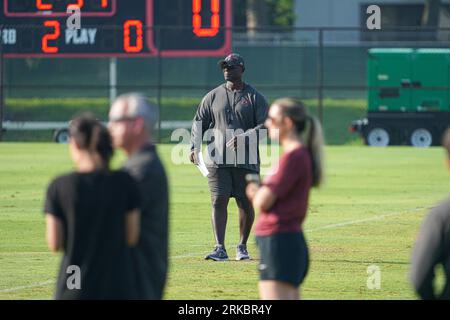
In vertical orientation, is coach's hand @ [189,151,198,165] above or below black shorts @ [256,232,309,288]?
above

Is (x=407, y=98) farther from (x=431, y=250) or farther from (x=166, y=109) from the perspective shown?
(x=431, y=250)

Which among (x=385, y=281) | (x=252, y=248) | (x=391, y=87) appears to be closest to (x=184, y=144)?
(x=391, y=87)

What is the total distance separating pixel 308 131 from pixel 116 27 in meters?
25.0

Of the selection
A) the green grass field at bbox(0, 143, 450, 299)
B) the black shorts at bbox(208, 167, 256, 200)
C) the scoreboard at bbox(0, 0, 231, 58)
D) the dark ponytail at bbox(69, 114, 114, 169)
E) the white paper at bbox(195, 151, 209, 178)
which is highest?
the scoreboard at bbox(0, 0, 231, 58)

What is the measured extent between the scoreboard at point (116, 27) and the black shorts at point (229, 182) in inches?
734

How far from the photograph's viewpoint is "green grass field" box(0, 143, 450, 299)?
11.4 metres

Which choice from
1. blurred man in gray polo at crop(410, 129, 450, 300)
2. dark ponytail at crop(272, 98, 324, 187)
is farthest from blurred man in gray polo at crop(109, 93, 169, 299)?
blurred man in gray polo at crop(410, 129, 450, 300)

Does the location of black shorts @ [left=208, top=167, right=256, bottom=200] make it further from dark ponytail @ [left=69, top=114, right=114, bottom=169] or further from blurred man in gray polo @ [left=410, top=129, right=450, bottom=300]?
blurred man in gray polo @ [left=410, top=129, right=450, bottom=300]

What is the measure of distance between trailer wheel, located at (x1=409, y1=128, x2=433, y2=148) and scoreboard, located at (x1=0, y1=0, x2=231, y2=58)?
7.01 metres

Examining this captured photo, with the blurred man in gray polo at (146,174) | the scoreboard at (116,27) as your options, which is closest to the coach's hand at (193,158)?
the blurred man in gray polo at (146,174)

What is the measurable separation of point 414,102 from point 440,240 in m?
31.0

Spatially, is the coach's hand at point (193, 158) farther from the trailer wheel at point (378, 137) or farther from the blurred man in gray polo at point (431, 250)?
the trailer wheel at point (378, 137)

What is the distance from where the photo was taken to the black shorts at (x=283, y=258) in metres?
7.55

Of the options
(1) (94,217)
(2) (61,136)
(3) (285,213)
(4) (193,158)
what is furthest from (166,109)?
(1) (94,217)
